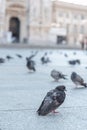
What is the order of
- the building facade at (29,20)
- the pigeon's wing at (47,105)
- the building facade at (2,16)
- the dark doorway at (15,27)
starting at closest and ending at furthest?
the pigeon's wing at (47,105), the building facade at (2,16), the building facade at (29,20), the dark doorway at (15,27)

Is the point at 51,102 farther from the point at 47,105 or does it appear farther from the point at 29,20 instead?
the point at 29,20

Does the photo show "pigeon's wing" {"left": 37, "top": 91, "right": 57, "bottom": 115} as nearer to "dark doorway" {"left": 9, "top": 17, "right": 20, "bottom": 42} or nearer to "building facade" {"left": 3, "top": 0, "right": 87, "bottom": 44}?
"building facade" {"left": 3, "top": 0, "right": 87, "bottom": 44}

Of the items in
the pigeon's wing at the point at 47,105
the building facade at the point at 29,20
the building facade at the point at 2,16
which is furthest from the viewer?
the building facade at the point at 29,20

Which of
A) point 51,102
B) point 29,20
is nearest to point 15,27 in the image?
point 29,20

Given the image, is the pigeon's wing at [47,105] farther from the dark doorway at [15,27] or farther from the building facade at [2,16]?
the dark doorway at [15,27]

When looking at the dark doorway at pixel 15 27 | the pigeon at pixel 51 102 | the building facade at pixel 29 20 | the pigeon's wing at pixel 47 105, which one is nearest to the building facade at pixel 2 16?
the building facade at pixel 29 20

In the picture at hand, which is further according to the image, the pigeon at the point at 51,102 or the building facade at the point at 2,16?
the building facade at the point at 2,16

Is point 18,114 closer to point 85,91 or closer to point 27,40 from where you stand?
point 85,91

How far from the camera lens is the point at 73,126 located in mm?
3793

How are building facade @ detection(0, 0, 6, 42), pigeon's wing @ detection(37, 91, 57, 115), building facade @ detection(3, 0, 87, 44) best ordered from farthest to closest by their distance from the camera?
building facade @ detection(3, 0, 87, 44) < building facade @ detection(0, 0, 6, 42) < pigeon's wing @ detection(37, 91, 57, 115)

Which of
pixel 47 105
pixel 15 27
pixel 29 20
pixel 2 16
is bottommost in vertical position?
pixel 15 27

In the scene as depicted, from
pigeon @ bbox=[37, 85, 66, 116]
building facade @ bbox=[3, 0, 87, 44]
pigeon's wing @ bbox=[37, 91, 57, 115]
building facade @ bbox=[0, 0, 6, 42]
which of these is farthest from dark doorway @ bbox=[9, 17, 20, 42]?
pigeon's wing @ bbox=[37, 91, 57, 115]

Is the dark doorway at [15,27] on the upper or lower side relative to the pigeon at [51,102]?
lower

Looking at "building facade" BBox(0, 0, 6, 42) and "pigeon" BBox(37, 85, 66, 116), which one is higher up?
"pigeon" BBox(37, 85, 66, 116)
